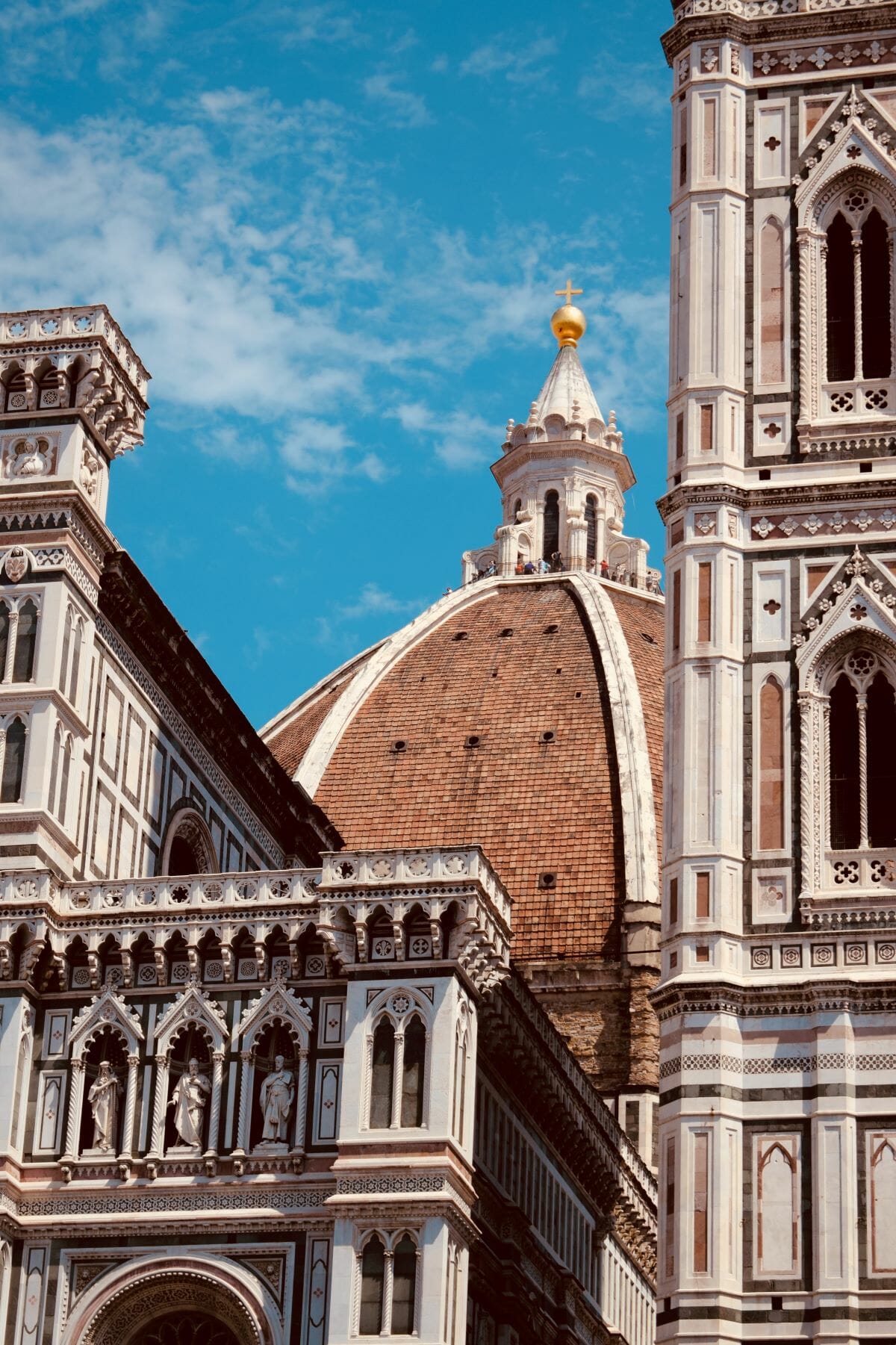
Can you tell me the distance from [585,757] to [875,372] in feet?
132

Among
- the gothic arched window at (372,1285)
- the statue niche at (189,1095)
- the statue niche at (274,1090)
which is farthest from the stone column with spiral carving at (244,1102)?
the gothic arched window at (372,1285)

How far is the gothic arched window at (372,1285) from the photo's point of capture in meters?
33.8

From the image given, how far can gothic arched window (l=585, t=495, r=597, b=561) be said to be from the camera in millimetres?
88375

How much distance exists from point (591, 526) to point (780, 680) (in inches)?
2070

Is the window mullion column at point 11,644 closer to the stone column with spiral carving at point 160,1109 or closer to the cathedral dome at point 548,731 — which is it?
the stone column with spiral carving at point 160,1109

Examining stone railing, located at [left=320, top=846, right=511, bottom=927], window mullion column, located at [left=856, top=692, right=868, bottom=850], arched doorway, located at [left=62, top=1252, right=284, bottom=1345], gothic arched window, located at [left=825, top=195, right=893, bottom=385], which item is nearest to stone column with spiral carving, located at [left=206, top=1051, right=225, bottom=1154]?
arched doorway, located at [left=62, top=1252, right=284, bottom=1345]

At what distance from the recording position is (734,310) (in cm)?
3856

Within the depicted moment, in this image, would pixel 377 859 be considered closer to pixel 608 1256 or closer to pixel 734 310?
pixel 734 310

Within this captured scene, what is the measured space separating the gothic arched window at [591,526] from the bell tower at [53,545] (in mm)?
47741

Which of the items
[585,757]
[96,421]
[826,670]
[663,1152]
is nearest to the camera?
[663,1152]

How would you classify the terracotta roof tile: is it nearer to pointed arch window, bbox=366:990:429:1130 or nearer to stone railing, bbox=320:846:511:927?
stone railing, bbox=320:846:511:927

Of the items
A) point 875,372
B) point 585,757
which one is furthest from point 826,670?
point 585,757

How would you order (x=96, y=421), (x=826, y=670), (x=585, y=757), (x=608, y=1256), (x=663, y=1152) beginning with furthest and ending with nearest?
(x=585, y=757)
(x=608, y=1256)
(x=96, y=421)
(x=826, y=670)
(x=663, y=1152)

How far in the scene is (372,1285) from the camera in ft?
111
